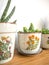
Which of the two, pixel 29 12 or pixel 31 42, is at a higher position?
pixel 29 12

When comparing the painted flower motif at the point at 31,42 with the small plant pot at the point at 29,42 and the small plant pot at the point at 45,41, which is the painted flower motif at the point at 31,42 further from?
the small plant pot at the point at 45,41

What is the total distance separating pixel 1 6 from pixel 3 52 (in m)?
0.33

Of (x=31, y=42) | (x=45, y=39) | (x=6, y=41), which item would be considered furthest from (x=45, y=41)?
(x=6, y=41)

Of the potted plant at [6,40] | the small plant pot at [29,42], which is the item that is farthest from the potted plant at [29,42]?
the potted plant at [6,40]

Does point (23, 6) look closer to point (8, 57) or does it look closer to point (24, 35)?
point (24, 35)

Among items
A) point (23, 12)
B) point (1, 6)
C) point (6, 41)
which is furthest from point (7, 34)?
point (23, 12)

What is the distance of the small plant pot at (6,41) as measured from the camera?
1.26 ft

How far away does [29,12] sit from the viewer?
0.79m

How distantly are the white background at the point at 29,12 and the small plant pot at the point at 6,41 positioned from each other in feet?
0.78

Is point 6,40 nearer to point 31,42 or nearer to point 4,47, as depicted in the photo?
point 4,47

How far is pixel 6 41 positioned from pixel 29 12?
0.46 meters

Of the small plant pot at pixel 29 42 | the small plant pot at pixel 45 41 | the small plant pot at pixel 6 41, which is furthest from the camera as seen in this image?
the small plant pot at pixel 45 41

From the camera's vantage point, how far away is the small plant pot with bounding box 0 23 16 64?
0.38 meters

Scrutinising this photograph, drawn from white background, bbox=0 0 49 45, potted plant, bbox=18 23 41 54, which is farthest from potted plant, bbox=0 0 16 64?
white background, bbox=0 0 49 45
